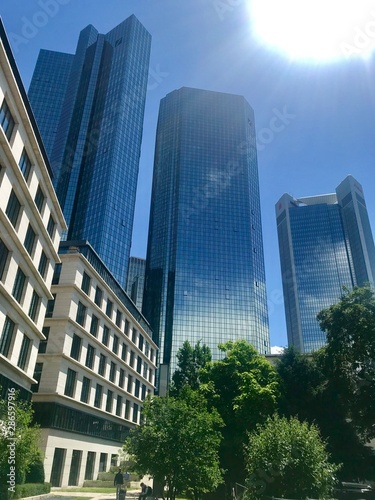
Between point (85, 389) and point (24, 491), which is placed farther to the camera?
point (85, 389)

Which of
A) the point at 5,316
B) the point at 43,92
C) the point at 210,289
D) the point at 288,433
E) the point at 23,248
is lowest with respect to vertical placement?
the point at 288,433

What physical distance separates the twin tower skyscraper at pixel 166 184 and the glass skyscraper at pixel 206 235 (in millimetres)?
397

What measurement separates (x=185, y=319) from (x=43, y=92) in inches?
4786

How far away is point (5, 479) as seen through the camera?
19.8 metres

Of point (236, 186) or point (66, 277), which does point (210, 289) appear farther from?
point (66, 277)

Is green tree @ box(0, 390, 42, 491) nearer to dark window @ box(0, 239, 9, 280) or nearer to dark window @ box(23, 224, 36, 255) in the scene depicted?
dark window @ box(0, 239, 9, 280)

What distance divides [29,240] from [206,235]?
371 ft

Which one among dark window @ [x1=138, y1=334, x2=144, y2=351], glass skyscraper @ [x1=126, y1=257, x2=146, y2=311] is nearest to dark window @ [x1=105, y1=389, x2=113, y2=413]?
dark window @ [x1=138, y1=334, x2=144, y2=351]

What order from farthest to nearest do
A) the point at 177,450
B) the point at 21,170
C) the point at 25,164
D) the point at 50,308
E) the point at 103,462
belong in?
the point at 103,462, the point at 50,308, the point at 25,164, the point at 21,170, the point at 177,450

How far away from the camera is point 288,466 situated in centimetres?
1791

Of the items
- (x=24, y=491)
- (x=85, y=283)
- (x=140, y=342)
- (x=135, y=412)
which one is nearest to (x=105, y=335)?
(x=85, y=283)

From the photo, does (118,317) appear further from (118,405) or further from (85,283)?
(118,405)

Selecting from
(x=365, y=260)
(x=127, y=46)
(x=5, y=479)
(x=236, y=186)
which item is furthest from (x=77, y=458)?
(x=365, y=260)

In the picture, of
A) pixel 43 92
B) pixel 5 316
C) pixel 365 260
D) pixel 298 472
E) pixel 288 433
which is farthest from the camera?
pixel 365 260
